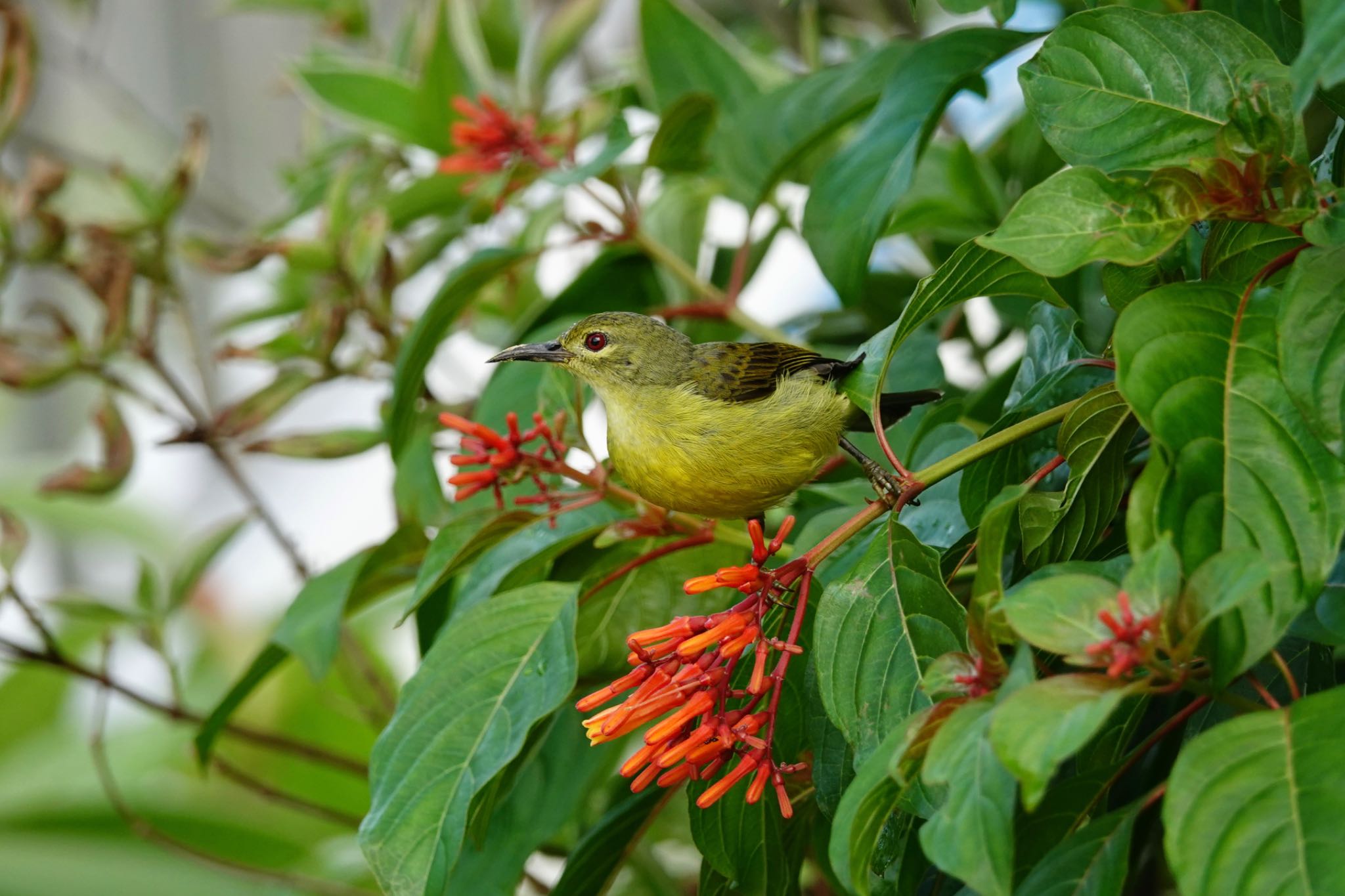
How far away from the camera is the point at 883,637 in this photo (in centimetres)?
98

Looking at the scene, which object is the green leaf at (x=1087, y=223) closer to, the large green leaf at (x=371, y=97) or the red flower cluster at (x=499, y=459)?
the red flower cluster at (x=499, y=459)

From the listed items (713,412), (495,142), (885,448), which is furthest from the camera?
(495,142)

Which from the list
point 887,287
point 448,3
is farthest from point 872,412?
point 448,3

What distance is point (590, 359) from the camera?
1761mm

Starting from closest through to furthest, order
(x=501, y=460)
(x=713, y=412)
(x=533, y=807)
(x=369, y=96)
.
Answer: (x=501, y=460), (x=533, y=807), (x=713, y=412), (x=369, y=96)

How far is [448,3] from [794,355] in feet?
3.45

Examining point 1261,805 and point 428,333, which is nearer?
point 1261,805

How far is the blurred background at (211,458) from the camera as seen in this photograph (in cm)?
244

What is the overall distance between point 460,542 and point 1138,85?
846 millimetres

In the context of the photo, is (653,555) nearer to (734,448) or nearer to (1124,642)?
(734,448)

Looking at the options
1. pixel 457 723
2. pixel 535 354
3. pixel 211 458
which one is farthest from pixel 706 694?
pixel 211 458

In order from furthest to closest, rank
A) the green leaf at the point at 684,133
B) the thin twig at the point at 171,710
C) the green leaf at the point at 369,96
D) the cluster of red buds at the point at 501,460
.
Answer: the green leaf at the point at 369,96
the thin twig at the point at 171,710
the green leaf at the point at 684,133
the cluster of red buds at the point at 501,460

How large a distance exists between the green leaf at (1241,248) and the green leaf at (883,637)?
1.13 feet

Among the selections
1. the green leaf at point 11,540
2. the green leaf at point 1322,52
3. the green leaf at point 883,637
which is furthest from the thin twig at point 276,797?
the green leaf at point 1322,52
